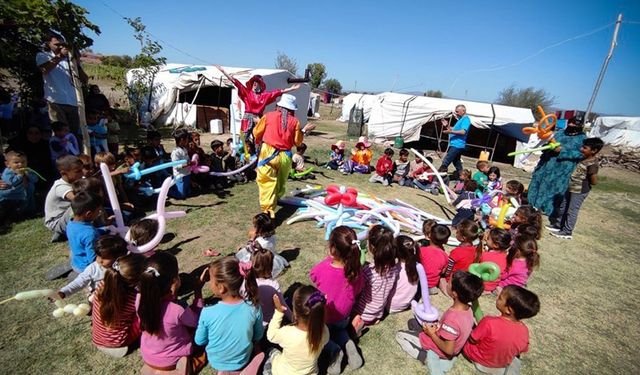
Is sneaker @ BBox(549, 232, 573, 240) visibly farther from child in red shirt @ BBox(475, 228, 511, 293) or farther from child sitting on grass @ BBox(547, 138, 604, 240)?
child in red shirt @ BBox(475, 228, 511, 293)

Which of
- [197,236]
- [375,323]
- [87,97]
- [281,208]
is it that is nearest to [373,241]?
[375,323]

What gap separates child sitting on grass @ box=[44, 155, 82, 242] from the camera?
12.8ft

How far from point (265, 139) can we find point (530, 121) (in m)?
13.6

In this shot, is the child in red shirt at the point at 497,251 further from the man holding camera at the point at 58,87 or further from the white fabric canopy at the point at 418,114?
the white fabric canopy at the point at 418,114

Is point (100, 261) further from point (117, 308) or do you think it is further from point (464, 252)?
point (464, 252)

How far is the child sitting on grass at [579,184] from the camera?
5957 millimetres

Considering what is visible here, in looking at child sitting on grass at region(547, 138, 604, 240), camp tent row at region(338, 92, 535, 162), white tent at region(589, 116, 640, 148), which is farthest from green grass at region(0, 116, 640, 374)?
white tent at region(589, 116, 640, 148)

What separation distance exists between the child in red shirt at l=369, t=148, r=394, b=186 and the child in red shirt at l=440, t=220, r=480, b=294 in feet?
16.7

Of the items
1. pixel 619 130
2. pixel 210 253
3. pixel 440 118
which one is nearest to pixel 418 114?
pixel 440 118

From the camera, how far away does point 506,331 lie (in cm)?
262

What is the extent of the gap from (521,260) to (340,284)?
2595 millimetres

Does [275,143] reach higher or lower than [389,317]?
higher

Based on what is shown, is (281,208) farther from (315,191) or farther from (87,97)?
(87,97)

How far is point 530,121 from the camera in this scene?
1386cm
